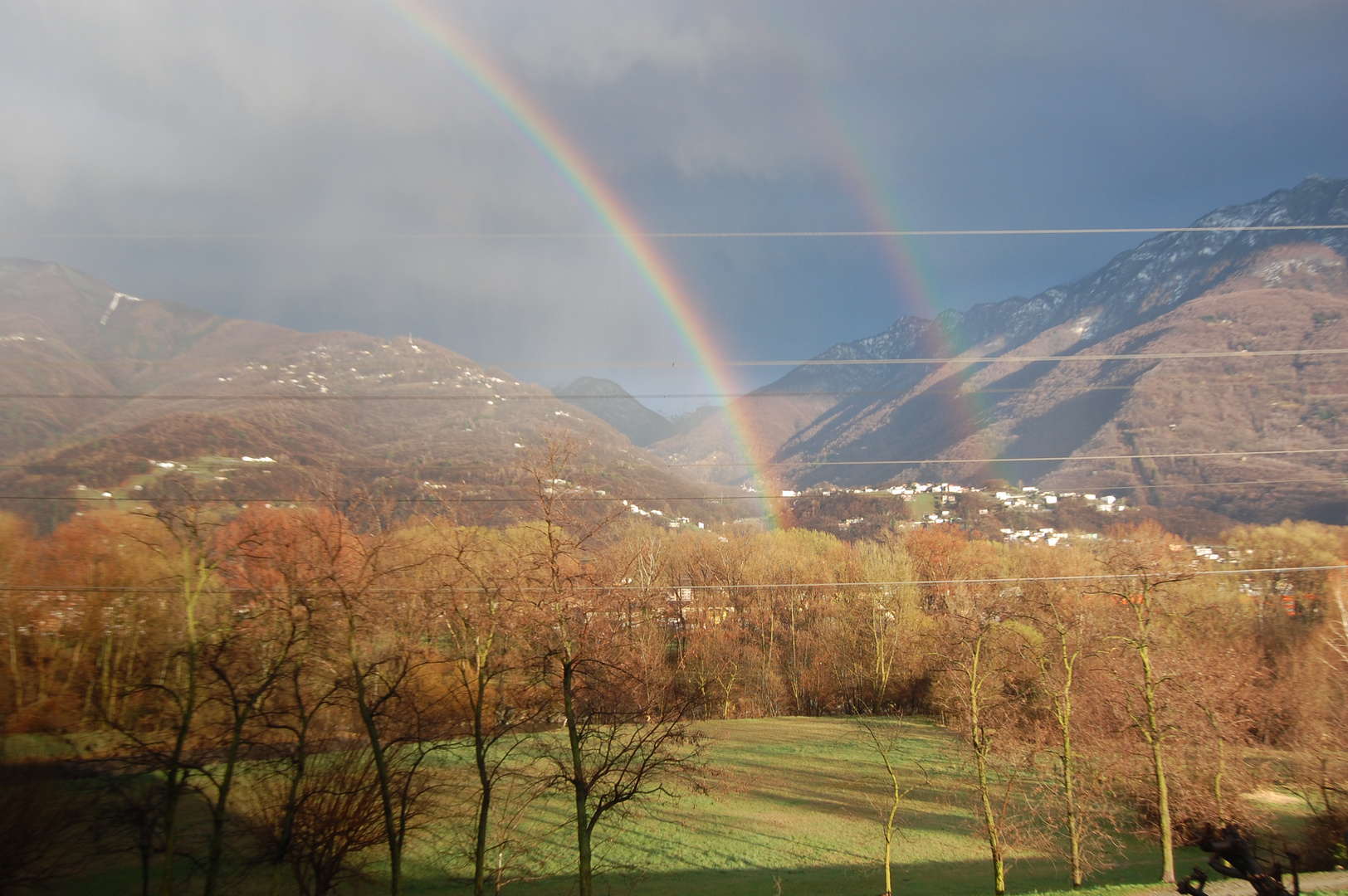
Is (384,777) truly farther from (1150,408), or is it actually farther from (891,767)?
(1150,408)

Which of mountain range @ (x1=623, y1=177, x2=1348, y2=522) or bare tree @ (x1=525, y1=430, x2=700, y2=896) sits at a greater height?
mountain range @ (x1=623, y1=177, x2=1348, y2=522)

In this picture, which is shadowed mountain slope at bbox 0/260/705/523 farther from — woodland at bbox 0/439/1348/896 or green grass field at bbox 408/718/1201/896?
green grass field at bbox 408/718/1201/896

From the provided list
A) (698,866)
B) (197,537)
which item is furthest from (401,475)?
(698,866)

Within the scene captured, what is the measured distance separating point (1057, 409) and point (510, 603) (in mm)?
42094

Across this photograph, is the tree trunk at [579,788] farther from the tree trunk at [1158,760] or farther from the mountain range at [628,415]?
the tree trunk at [1158,760]

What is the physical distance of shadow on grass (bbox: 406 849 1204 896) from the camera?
19.0m

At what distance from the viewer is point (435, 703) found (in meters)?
16.2

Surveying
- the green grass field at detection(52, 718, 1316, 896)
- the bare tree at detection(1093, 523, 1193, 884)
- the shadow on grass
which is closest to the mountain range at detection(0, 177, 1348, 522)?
the bare tree at detection(1093, 523, 1193, 884)

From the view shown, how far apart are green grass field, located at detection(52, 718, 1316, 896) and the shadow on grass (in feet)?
0.16

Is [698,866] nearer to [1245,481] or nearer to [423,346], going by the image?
[1245,481]

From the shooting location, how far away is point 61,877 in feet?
52.3

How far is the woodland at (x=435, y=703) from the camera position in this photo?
1447cm

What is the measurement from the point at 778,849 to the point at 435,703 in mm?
13252

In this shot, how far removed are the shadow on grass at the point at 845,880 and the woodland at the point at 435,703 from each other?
0.62 metres
